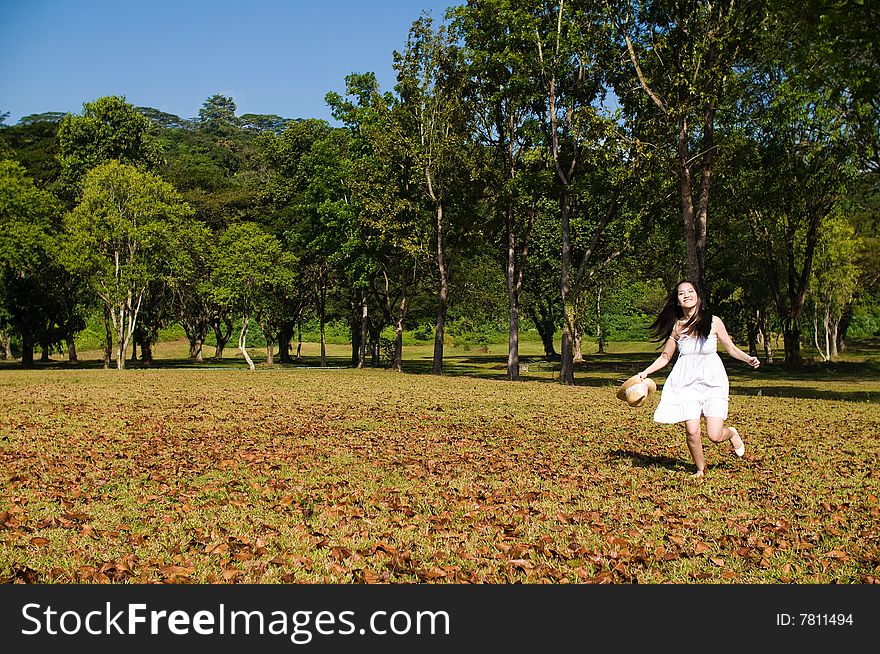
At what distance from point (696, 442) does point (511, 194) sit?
91.2 feet

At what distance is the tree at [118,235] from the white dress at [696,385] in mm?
40720

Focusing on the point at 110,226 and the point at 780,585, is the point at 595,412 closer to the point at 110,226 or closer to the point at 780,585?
the point at 780,585

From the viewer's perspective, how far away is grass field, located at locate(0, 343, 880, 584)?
5.89 meters

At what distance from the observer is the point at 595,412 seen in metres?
19.0

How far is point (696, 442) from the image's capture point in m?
9.78

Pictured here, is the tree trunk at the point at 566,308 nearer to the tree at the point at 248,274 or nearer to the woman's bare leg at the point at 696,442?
the tree at the point at 248,274

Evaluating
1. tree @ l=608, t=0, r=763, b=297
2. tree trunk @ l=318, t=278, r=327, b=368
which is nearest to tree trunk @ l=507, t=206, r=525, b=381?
tree @ l=608, t=0, r=763, b=297

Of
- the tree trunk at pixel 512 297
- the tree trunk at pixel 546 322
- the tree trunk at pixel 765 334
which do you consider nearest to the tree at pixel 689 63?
the tree trunk at pixel 512 297

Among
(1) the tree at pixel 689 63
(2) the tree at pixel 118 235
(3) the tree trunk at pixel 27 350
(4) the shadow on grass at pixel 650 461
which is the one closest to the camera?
(4) the shadow on grass at pixel 650 461

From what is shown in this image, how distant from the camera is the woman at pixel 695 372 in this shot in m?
9.72

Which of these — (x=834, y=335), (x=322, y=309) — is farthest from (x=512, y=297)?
(x=834, y=335)

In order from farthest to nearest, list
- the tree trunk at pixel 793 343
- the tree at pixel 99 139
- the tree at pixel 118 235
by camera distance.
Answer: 1. the tree at pixel 99 139
2. the tree trunk at pixel 793 343
3. the tree at pixel 118 235

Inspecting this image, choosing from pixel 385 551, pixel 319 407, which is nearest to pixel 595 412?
pixel 319 407

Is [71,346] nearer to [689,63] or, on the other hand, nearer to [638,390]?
[689,63]
